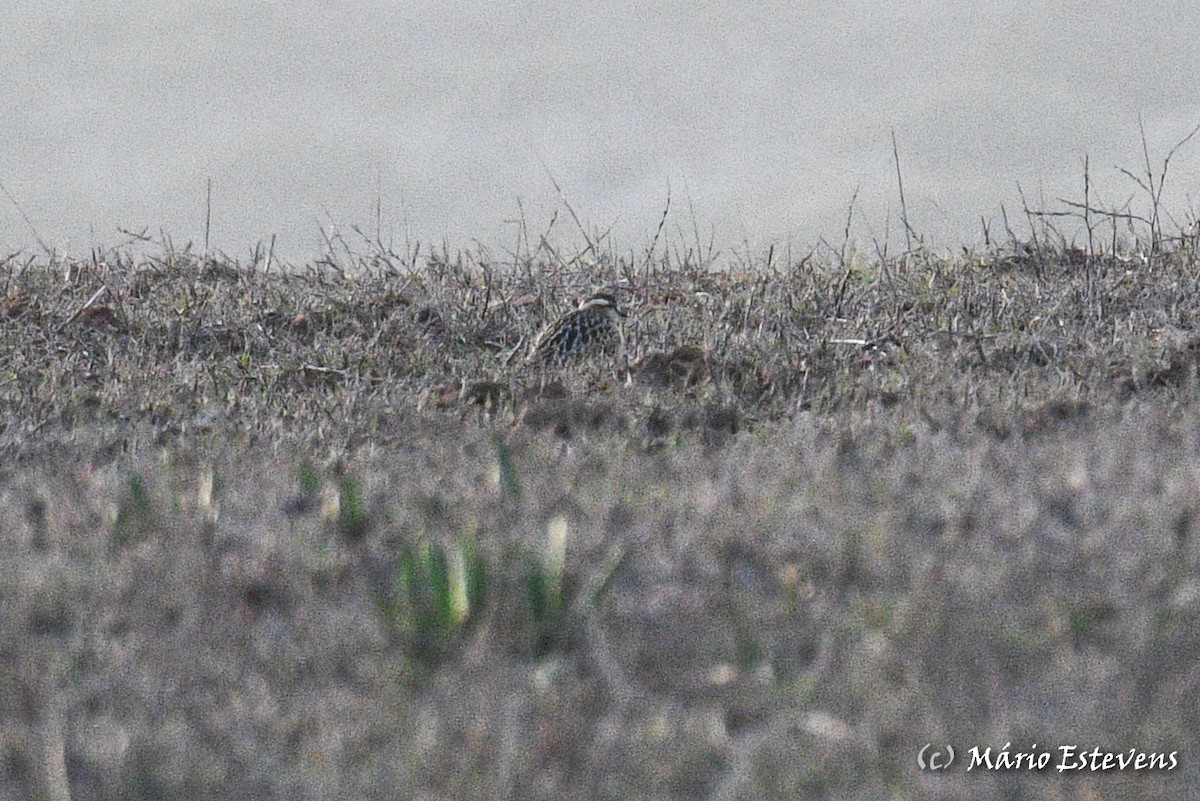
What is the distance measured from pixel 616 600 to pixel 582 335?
175 inches

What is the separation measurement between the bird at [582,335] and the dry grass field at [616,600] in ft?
4.01

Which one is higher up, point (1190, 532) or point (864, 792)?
point (1190, 532)

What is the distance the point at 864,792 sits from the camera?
6.18 ft

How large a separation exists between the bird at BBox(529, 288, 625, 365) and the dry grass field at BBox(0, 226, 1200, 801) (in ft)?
4.01

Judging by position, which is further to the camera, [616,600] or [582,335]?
[582,335]

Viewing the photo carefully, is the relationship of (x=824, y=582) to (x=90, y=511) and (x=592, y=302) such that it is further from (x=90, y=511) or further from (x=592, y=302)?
(x=592, y=302)

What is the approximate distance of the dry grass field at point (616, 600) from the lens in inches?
79.3

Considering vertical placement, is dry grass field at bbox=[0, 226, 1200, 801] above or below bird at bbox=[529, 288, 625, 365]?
below

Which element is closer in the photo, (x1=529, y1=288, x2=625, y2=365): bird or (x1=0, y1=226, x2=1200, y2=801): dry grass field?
(x1=0, y1=226, x2=1200, y2=801): dry grass field

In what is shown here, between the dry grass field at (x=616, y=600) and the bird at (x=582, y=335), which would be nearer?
the dry grass field at (x=616, y=600)

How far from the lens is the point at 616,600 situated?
2602 millimetres

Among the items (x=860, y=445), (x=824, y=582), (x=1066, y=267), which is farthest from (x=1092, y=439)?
(x=1066, y=267)

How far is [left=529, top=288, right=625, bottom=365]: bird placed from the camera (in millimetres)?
6848

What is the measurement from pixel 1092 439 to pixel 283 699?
2536 millimetres
